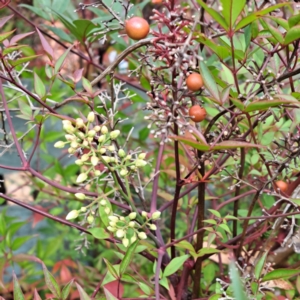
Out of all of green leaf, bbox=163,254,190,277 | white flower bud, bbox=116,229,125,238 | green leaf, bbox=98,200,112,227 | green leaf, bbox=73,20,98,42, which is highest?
green leaf, bbox=73,20,98,42

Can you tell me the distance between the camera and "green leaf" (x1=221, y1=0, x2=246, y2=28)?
382 mm

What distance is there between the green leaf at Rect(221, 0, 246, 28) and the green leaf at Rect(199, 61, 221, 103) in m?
0.05

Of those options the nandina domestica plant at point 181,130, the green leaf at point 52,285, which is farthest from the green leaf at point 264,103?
the green leaf at point 52,285

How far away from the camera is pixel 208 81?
42 centimetres

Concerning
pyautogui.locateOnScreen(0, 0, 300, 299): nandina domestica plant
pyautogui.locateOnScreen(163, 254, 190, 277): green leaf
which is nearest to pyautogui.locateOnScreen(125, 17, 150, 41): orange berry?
pyautogui.locateOnScreen(0, 0, 300, 299): nandina domestica plant

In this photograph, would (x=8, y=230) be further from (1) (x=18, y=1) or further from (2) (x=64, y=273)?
(1) (x=18, y=1)

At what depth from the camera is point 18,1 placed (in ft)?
6.05

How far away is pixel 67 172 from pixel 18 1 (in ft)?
3.58

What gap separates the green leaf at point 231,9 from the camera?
1.25 ft

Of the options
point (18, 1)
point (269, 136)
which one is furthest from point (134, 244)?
point (18, 1)

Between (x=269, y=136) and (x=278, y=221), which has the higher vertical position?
(x=269, y=136)

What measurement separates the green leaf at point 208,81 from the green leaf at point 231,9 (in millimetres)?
46

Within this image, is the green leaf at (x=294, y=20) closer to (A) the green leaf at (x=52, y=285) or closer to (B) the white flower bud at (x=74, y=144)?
(B) the white flower bud at (x=74, y=144)

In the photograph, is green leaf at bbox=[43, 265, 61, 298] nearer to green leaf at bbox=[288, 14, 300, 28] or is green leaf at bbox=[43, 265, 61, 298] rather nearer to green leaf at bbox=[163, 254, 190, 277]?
green leaf at bbox=[163, 254, 190, 277]
